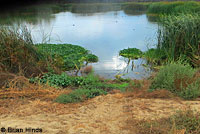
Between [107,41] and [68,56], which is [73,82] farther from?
[107,41]

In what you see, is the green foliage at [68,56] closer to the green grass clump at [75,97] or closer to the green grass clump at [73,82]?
the green grass clump at [73,82]

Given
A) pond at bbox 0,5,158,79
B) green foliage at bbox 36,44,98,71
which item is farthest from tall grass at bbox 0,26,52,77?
pond at bbox 0,5,158,79

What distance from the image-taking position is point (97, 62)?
7289mm

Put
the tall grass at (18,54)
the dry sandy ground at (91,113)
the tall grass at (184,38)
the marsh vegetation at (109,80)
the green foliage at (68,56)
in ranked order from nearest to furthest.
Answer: the dry sandy ground at (91,113) → the marsh vegetation at (109,80) → the tall grass at (18,54) → the green foliage at (68,56) → the tall grass at (184,38)

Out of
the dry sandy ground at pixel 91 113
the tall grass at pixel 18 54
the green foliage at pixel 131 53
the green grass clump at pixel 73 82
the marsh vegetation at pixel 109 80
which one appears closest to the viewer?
the dry sandy ground at pixel 91 113

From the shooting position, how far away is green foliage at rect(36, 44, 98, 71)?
6027 mm

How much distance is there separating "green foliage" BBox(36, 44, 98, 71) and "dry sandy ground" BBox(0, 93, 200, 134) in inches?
98.6

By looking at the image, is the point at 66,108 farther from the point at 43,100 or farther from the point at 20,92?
the point at 20,92

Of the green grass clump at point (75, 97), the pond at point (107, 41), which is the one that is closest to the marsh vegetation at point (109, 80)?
the green grass clump at point (75, 97)

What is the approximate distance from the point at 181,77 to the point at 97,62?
147 inches

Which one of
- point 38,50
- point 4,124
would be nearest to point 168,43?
point 38,50

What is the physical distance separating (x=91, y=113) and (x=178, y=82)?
5.61 ft

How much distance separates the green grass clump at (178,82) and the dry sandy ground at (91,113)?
0.25m

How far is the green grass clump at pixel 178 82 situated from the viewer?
11.8ft
